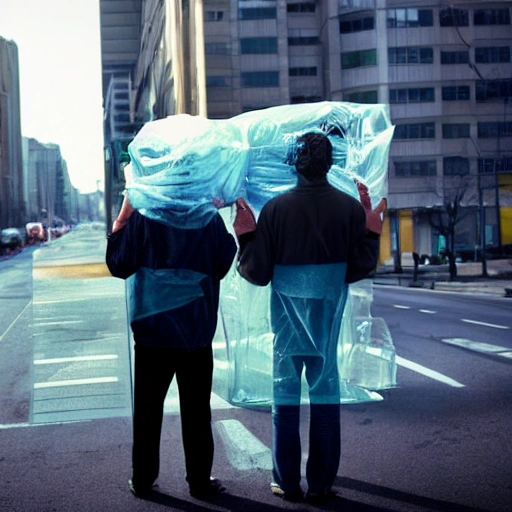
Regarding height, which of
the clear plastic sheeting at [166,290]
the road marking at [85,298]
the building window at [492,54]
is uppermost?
the building window at [492,54]

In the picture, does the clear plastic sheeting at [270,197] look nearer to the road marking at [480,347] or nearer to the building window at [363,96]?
the road marking at [480,347]

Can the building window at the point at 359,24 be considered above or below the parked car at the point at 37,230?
above

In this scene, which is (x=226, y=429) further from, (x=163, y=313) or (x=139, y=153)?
(x=139, y=153)

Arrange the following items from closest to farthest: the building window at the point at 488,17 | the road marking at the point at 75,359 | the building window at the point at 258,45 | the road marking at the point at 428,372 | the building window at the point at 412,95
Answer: the road marking at the point at 428,372 < the road marking at the point at 75,359 < the building window at the point at 488,17 < the building window at the point at 258,45 < the building window at the point at 412,95

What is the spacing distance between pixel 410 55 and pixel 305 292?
32355mm

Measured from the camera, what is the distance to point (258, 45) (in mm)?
32594

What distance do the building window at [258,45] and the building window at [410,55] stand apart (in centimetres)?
468

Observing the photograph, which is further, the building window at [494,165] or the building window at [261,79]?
the building window at [494,165]

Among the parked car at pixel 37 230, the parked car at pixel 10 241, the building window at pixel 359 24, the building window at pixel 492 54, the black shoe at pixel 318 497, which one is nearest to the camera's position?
the black shoe at pixel 318 497

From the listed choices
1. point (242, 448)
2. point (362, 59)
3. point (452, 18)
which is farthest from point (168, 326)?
point (452, 18)

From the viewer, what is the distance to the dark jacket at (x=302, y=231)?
3.39m

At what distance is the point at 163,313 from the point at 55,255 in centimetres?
679

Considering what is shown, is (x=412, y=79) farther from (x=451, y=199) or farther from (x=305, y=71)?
(x=451, y=199)

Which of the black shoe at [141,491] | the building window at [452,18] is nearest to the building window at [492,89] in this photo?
the building window at [452,18]
